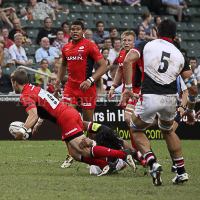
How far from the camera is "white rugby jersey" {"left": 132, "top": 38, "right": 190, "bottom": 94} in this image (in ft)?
18.5

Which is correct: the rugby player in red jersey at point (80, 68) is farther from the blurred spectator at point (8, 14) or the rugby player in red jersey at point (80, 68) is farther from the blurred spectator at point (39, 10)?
the blurred spectator at point (39, 10)

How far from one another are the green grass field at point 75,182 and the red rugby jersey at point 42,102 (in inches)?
34.0

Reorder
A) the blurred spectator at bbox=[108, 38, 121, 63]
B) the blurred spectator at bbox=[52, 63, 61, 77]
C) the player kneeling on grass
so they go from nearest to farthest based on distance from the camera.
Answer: the player kneeling on grass
the blurred spectator at bbox=[52, 63, 61, 77]
the blurred spectator at bbox=[108, 38, 121, 63]

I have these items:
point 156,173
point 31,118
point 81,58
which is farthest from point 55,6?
point 156,173

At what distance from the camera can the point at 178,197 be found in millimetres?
4898

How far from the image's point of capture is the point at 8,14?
1609 centimetres

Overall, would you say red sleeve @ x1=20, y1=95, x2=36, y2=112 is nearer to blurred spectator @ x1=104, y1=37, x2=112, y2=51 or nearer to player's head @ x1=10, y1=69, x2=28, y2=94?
player's head @ x1=10, y1=69, x2=28, y2=94

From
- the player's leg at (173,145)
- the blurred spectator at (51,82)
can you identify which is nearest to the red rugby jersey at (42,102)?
the player's leg at (173,145)

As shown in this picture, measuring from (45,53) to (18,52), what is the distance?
0.93 metres

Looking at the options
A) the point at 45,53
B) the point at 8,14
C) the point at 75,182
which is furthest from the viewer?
the point at 8,14

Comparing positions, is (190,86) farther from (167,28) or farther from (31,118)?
(31,118)

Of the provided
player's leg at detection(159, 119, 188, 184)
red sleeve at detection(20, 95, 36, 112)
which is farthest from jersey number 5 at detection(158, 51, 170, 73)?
red sleeve at detection(20, 95, 36, 112)

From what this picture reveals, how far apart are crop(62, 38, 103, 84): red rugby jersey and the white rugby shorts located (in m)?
2.50

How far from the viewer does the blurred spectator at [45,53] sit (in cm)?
1493
